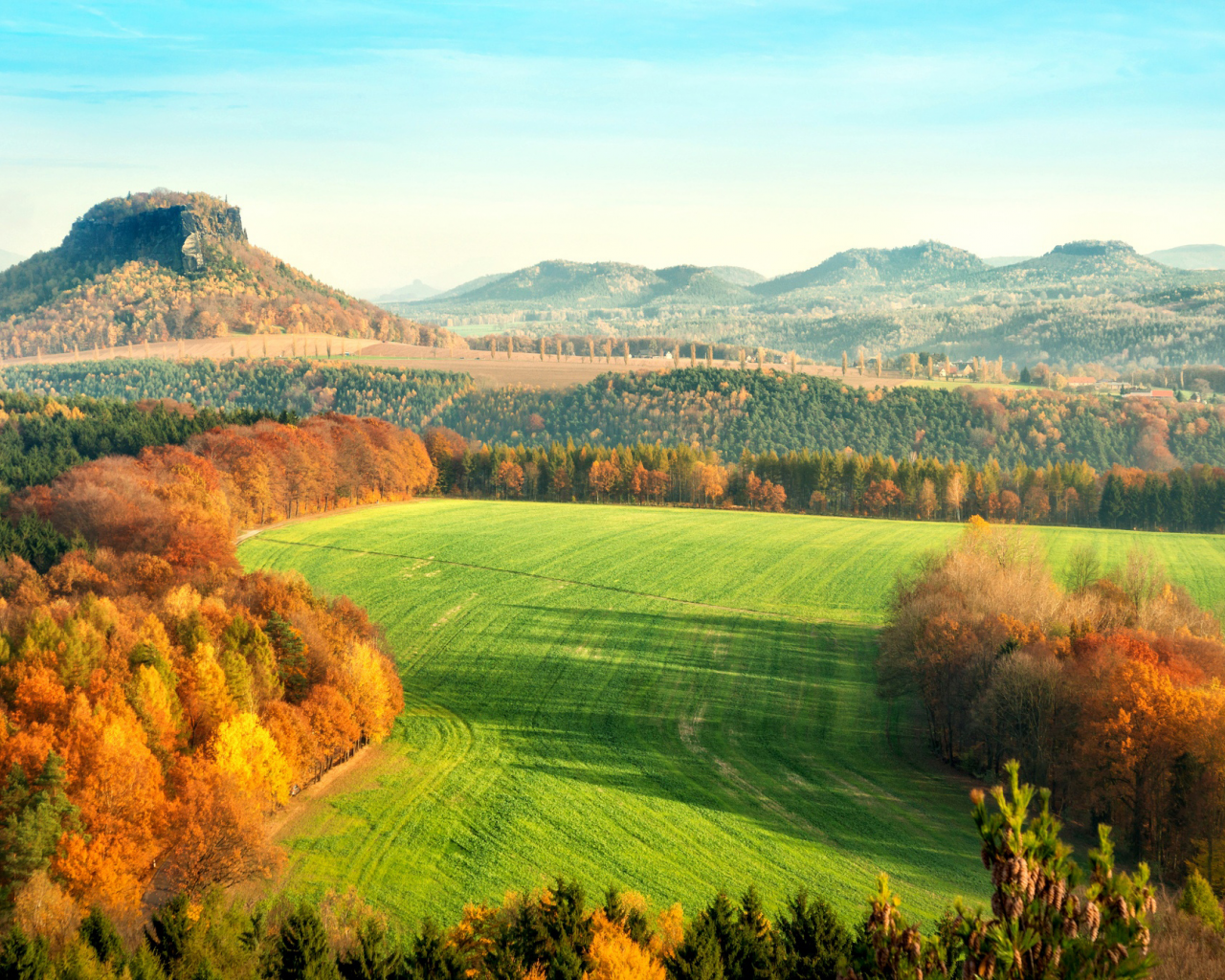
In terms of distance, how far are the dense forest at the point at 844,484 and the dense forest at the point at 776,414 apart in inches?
835

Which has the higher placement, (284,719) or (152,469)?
(152,469)

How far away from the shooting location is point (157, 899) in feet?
116

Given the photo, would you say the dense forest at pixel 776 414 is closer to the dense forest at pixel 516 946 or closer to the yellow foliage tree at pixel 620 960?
the dense forest at pixel 516 946

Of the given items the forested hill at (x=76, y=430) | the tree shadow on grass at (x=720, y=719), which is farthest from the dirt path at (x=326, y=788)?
the forested hill at (x=76, y=430)

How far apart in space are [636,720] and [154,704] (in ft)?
81.4

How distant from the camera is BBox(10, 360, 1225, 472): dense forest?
502ft

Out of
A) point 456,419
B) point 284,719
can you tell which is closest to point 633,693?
point 284,719

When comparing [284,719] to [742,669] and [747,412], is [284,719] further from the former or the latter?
[747,412]

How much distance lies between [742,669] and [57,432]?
76848 millimetres

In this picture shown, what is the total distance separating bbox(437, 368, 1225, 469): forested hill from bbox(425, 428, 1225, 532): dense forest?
99.5 ft

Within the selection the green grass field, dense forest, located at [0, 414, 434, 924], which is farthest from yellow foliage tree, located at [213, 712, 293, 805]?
the green grass field

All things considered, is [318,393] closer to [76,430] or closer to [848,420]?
[76,430]

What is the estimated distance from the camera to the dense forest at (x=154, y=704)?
33.6m

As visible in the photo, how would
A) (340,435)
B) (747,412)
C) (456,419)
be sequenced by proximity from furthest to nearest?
1. (456,419)
2. (747,412)
3. (340,435)
